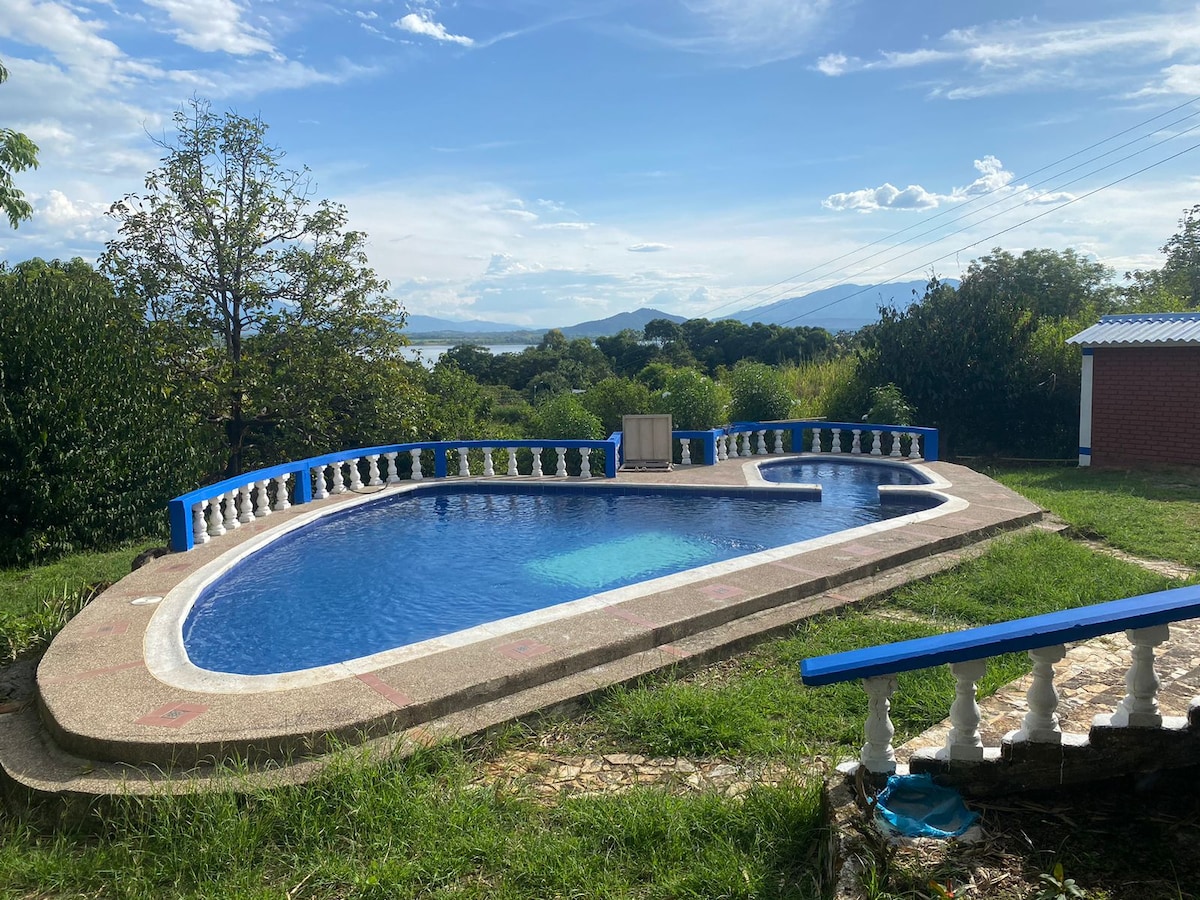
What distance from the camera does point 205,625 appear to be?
23.5 feet

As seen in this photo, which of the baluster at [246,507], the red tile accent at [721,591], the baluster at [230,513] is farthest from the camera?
the baluster at [246,507]

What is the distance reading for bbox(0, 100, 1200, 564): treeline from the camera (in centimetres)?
1022

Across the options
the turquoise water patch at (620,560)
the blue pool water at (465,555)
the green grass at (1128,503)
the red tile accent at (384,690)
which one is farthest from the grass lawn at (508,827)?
the green grass at (1128,503)

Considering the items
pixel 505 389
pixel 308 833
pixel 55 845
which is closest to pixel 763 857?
pixel 308 833

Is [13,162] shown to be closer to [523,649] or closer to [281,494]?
[281,494]

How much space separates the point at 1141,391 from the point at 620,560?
10562 millimetres

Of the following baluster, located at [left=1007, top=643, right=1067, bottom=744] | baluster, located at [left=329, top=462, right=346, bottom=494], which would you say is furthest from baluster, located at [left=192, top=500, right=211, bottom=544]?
baluster, located at [left=1007, top=643, right=1067, bottom=744]

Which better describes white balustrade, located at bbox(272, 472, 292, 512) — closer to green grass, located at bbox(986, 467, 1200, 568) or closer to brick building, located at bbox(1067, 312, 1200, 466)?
green grass, located at bbox(986, 467, 1200, 568)

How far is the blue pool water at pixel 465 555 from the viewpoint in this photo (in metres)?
7.05

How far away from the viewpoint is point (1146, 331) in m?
13.9

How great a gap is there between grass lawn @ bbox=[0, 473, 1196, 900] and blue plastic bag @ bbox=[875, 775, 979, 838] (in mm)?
320

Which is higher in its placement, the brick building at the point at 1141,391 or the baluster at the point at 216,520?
the brick building at the point at 1141,391

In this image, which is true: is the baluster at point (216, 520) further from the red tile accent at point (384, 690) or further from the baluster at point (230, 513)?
the red tile accent at point (384, 690)

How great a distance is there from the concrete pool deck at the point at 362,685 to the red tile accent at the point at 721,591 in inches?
0.7
